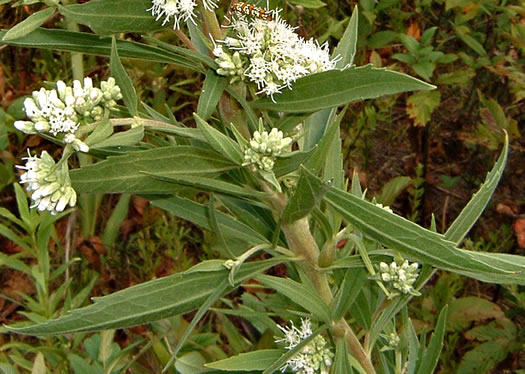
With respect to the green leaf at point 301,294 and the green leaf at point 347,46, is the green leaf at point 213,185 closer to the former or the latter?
the green leaf at point 301,294

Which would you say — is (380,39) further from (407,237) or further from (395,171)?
(407,237)

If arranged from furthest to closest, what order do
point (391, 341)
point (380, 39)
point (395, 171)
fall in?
point (395, 171)
point (380, 39)
point (391, 341)

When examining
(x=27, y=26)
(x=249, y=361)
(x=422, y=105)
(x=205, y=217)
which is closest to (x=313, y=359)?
(x=249, y=361)

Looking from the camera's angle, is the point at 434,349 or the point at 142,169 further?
the point at 434,349

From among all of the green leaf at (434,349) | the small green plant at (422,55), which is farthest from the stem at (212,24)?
the small green plant at (422,55)

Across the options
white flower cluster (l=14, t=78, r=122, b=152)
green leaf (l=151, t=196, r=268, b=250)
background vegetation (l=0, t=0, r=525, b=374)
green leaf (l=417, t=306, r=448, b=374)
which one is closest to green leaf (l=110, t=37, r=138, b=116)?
white flower cluster (l=14, t=78, r=122, b=152)

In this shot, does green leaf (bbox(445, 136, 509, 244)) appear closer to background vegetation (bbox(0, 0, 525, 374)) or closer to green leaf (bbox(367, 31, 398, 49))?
background vegetation (bbox(0, 0, 525, 374))

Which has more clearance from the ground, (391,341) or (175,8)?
(175,8)
